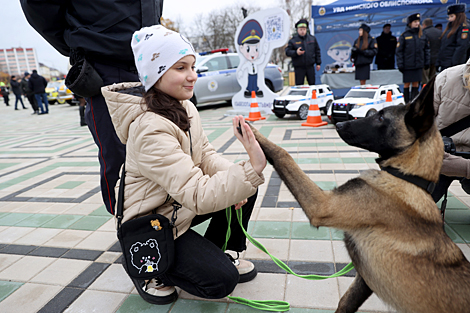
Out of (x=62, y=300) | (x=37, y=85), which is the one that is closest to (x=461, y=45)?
(x=62, y=300)

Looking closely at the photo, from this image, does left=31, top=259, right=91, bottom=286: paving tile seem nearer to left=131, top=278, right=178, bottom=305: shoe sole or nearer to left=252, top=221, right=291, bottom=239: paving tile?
left=131, top=278, right=178, bottom=305: shoe sole

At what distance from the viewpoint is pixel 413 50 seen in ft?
Answer: 28.5

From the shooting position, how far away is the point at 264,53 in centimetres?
987

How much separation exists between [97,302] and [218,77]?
34.7 feet

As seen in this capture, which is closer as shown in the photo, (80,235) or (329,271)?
(329,271)

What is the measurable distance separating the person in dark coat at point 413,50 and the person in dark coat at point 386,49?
1.98 meters

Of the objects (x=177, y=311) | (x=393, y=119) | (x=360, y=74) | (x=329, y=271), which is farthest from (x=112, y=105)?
(x=360, y=74)

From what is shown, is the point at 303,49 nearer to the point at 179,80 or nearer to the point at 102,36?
the point at 102,36

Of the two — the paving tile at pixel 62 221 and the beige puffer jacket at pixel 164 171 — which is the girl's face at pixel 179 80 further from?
the paving tile at pixel 62 221

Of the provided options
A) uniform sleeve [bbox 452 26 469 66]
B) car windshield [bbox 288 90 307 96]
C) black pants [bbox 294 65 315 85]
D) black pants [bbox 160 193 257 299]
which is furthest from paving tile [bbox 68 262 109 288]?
uniform sleeve [bbox 452 26 469 66]

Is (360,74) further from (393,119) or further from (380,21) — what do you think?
(393,119)

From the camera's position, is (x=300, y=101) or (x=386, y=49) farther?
(x=386, y=49)

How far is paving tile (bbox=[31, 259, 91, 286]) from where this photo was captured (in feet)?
8.18

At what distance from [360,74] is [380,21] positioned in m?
4.92
